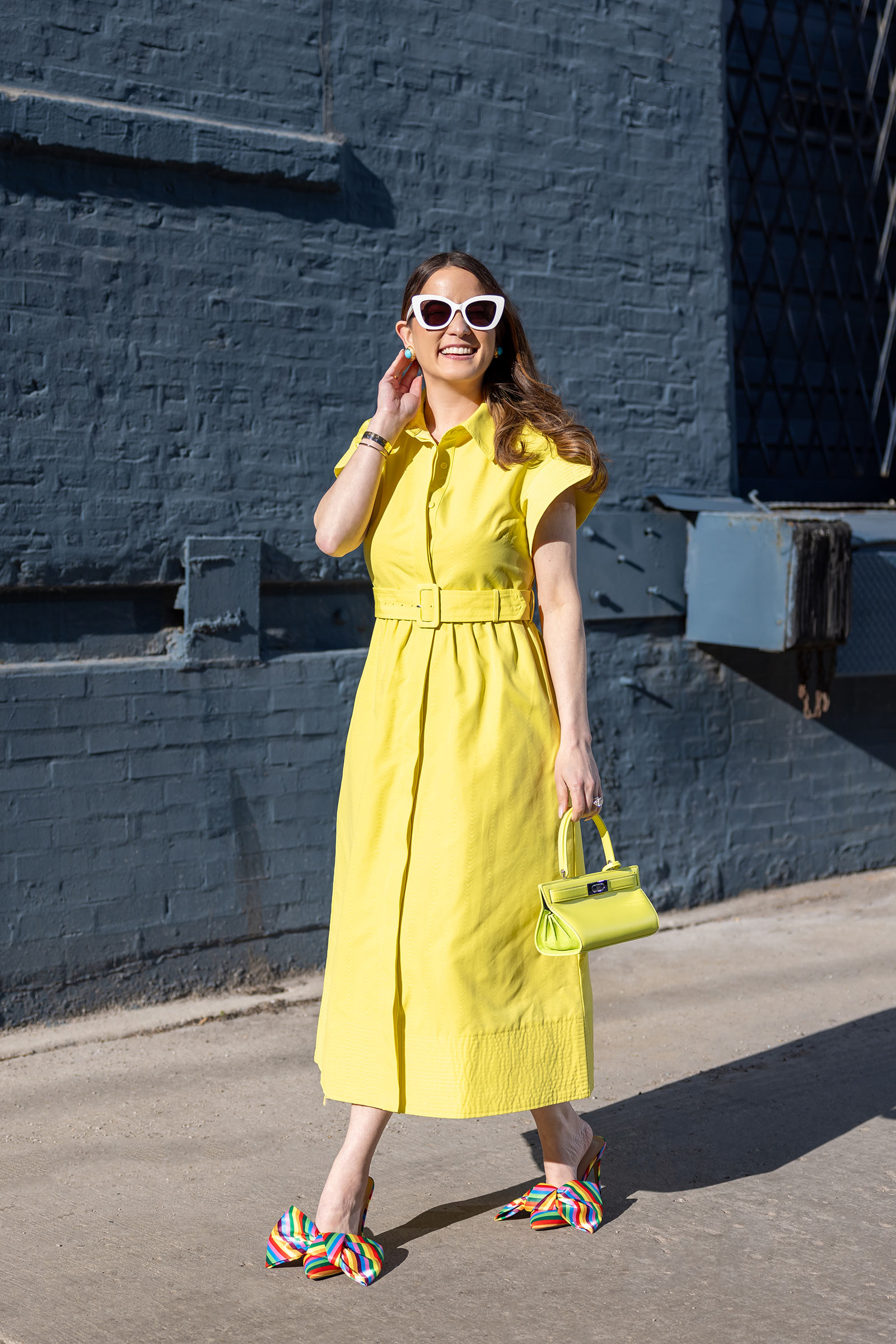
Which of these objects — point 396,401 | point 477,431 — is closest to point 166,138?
point 396,401

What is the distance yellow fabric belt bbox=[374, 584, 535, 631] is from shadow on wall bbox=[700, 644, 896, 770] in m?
3.09

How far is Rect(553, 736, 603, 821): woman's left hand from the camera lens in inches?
115

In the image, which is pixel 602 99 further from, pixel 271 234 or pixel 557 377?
pixel 271 234

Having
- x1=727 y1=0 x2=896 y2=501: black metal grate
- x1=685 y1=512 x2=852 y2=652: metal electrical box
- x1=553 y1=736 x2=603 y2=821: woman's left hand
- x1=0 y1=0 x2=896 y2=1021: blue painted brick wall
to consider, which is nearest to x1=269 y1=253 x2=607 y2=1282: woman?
x1=553 y1=736 x2=603 y2=821: woman's left hand

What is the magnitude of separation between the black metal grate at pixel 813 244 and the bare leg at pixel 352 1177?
4.30 meters

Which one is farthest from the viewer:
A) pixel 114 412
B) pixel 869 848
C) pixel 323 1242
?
pixel 869 848

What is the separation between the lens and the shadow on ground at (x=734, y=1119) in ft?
10.7

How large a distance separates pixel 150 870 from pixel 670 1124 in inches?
73.9

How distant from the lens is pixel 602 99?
5.62 m

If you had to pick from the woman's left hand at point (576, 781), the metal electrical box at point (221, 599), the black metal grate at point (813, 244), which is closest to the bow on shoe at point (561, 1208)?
the woman's left hand at point (576, 781)

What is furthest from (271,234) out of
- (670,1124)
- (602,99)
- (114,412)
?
(670,1124)

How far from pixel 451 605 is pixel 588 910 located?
0.69 m

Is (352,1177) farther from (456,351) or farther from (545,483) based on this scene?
(456,351)

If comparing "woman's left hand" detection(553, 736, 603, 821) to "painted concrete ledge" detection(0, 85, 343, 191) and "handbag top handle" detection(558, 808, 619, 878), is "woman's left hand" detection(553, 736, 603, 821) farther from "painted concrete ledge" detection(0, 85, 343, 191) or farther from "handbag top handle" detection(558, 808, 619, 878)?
"painted concrete ledge" detection(0, 85, 343, 191)
